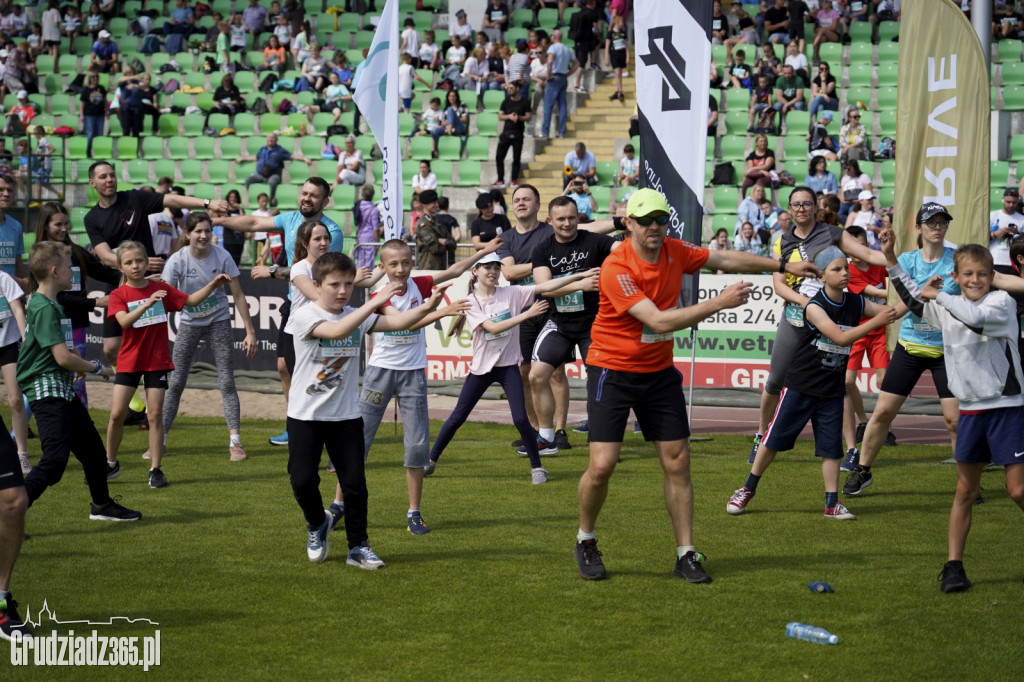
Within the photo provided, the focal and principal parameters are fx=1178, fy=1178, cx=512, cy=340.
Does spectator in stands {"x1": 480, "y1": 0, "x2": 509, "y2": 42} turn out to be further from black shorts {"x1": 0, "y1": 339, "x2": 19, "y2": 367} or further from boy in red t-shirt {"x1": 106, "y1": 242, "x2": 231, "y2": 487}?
black shorts {"x1": 0, "y1": 339, "x2": 19, "y2": 367}

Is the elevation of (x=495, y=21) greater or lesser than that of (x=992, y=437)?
A: greater

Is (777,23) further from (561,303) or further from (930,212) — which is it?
(930,212)

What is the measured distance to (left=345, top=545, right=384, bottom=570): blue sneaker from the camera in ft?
21.8

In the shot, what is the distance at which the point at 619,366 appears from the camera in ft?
20.8

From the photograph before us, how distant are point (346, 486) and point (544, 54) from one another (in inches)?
720

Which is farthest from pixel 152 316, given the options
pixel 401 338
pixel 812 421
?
pixel 812 421

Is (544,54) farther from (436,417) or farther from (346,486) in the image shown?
(346,486)

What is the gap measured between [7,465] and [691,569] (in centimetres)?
348

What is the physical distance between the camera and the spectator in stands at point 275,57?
2672 cm

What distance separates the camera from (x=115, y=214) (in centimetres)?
1035

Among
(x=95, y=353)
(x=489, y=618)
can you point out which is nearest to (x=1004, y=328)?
(x=489, y=618)

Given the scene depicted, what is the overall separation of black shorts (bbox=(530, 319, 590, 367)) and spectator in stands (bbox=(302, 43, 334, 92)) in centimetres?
1666

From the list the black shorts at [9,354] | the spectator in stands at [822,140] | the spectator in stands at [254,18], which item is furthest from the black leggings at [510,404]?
the spectator in stands at [254,18]

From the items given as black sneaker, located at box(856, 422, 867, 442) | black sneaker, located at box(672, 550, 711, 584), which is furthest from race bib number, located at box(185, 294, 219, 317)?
black sneaker, located at box(856, 422, 867, 442)
